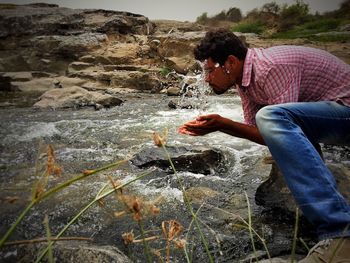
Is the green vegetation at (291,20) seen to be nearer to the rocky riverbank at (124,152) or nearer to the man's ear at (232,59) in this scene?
the rocky riverbank at (124,152)

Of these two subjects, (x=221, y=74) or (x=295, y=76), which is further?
(x=221, y=74)

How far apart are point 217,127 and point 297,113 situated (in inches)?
20.5

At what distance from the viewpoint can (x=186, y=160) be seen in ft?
11.8

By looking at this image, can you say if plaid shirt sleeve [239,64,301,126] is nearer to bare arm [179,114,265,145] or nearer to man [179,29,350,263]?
man [179,29,350,263]

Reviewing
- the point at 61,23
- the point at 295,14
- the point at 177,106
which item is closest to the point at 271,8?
the point at 295,14

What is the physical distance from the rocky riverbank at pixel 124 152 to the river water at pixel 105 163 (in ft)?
0.04

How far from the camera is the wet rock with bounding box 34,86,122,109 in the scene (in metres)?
7.33

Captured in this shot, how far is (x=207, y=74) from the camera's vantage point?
237 centimetres

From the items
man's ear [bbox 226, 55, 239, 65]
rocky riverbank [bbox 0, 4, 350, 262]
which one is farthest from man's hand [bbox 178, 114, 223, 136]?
rocky riverbank [bbox 0, 4, 350, 262]

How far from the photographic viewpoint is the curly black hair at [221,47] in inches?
87.7

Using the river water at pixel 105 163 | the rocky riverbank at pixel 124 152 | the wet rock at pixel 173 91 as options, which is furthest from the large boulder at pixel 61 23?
the river water at pixel 105 163

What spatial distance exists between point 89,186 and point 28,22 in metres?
13.0

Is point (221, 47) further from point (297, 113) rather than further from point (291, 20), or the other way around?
point (291, 20)

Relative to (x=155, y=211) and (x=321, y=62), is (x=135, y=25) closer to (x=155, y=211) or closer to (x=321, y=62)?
(x=321, y=62)
